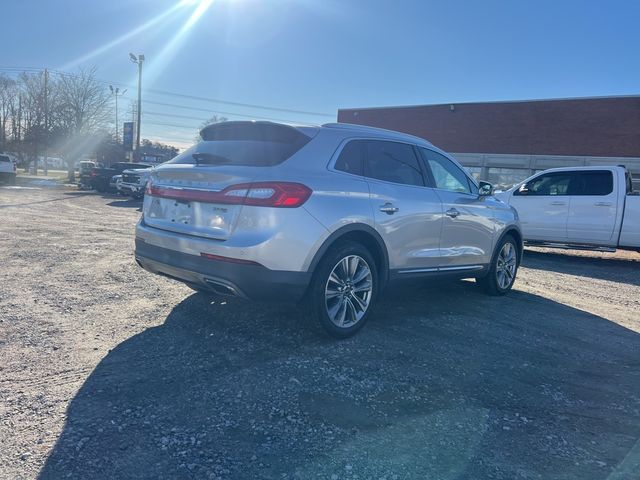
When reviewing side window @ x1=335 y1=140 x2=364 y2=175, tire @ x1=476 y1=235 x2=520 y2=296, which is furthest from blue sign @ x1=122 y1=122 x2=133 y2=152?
A: side window @ x1=335 y1=140 x2=364 y2=175

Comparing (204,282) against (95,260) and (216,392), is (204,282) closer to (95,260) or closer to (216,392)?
(216,392)

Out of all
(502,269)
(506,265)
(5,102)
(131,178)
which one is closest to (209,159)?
(502,269)

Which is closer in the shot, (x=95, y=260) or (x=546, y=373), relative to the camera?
(x=546, y=373)

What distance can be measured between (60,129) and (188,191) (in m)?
45.9

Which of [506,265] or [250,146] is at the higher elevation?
[250,146]

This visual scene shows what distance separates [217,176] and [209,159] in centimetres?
32

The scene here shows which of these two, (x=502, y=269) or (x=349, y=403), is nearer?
(x=349, y=403)

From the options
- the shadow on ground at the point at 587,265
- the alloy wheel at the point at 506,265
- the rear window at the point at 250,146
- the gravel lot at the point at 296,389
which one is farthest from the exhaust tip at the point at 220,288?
the shadow on ground at the point at 587,265

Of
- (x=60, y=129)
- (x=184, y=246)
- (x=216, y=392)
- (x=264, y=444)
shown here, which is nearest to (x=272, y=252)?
(x=184, y=246)

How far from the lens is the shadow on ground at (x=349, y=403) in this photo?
2.56 m

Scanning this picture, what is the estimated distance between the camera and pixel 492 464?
2.63m

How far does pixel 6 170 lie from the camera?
2798cm

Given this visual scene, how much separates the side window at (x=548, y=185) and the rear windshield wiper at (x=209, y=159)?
9.14m

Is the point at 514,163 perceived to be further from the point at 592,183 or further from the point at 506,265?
the point at 506,265
